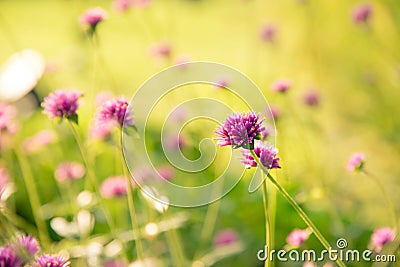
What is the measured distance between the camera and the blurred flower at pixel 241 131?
26.3 inches

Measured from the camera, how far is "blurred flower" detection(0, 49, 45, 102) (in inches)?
76.5

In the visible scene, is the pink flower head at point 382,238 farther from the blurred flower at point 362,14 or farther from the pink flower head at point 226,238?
the blurred flower at point 362,14

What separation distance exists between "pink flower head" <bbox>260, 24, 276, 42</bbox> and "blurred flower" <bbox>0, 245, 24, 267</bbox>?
129cm

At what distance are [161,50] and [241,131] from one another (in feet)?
3.03

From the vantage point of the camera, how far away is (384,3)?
1.93 metres

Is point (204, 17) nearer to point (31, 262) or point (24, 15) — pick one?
point (24, 15)

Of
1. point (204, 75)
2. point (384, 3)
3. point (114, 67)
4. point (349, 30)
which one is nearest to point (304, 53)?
point (349, 30)

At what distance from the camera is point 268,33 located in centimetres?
181

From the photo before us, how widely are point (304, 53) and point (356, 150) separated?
42 cm

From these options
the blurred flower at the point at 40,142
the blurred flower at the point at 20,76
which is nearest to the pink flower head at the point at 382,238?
the blurred flower at the point at 40,142

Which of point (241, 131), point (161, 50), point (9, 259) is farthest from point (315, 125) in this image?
point (9, 259)

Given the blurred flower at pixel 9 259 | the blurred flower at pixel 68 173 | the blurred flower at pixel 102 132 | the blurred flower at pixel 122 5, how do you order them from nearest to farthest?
the blurred flower at pixel 9 259, the blurred flower at pixel 102 132, the blurred flower at pixel 68 173, the blurred flower at pixel 122 5

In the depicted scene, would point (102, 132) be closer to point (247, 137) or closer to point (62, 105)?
point (62, 105)

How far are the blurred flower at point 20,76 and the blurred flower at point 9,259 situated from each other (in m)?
1.25
